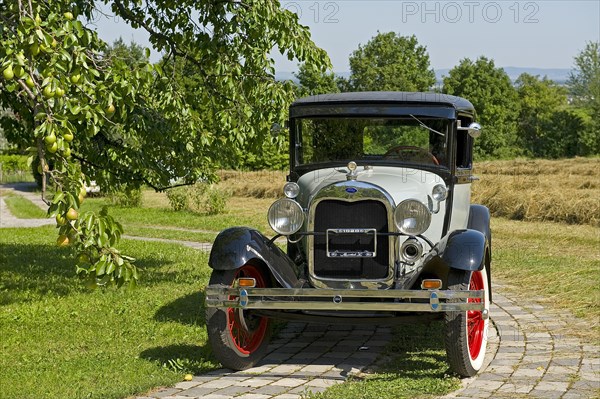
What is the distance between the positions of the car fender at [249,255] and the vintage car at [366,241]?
0.4 inches

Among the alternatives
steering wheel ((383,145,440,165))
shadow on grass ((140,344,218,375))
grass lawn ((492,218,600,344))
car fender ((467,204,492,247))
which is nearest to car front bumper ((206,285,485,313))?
shadow on grass ((140,344,218,375))

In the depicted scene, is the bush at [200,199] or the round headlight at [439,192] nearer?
the round headlight at [439,192]

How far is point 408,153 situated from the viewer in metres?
7.82

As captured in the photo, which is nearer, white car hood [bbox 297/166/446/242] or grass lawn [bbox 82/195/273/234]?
white car hood [bbox 297/166/446/242]

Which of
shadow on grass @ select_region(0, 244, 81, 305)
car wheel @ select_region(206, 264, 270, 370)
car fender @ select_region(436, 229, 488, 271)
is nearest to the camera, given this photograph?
car fender @ select_region(436, 229, 488, 271)

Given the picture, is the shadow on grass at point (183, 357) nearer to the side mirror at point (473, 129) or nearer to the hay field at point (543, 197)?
the side mirror at point (473, 129)

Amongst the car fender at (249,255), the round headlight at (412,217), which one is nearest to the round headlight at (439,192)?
the round headlight at (412,217)

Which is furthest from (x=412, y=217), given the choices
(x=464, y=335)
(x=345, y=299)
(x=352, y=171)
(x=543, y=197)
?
(x=543, y=197)

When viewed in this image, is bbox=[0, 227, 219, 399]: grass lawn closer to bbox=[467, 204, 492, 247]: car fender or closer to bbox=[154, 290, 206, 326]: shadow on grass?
bbox=[154, 290, 206, 326]: shadow on grass

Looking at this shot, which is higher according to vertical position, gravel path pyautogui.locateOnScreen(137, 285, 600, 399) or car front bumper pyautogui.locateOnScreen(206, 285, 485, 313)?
car front bumper pyautogui.locateOnScreen(206, 285, 485, 313)

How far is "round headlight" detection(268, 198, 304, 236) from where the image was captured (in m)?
7.12

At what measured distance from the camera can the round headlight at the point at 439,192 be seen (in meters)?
7.34

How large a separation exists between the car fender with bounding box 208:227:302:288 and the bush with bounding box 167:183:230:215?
14.8 metres

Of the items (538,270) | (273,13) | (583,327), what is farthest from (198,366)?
(538,270)
